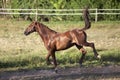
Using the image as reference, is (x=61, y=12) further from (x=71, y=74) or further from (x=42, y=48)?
(x=71, y=74)

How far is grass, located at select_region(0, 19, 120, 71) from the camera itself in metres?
14.8

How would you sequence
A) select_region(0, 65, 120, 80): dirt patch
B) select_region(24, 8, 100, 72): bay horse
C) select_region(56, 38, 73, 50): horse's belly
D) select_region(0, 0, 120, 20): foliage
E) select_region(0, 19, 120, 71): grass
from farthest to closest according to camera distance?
select_region(0, 0, 120, 20): foliage < select_region(0, 19, 120, 71): grass < select_region(56, 38, 73, 50): horse's belly < select_region(24, 8, 100, 72): bay horse < select_region(0, 65, 120, 80): dirt patch

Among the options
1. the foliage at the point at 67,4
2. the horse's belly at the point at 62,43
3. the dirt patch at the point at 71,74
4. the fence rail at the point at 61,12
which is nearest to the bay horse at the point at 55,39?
the horse's belly at the point at 62,43

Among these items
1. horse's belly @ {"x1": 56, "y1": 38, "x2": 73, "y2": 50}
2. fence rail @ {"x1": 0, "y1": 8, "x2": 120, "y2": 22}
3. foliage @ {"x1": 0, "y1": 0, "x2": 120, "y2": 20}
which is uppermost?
horse's belly @ {"x1": 56, "y1": 38, "x2": 73, "y2": 50}

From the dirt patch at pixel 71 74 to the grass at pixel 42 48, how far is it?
2.72ft

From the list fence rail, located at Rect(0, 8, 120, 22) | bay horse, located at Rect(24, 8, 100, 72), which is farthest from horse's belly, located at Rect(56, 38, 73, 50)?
fence rail, located at Rect(0, 8, 120, 22)

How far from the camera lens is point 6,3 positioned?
33.2 metres

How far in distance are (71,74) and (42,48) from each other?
6562mm

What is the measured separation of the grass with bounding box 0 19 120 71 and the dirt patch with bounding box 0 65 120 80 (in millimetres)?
829

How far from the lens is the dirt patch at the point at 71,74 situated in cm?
1177

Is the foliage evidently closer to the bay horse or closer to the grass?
the grass

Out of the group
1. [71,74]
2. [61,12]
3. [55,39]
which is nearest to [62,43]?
[55,39]

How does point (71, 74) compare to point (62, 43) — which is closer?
point (71, 74)

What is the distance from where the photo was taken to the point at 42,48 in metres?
18.9
